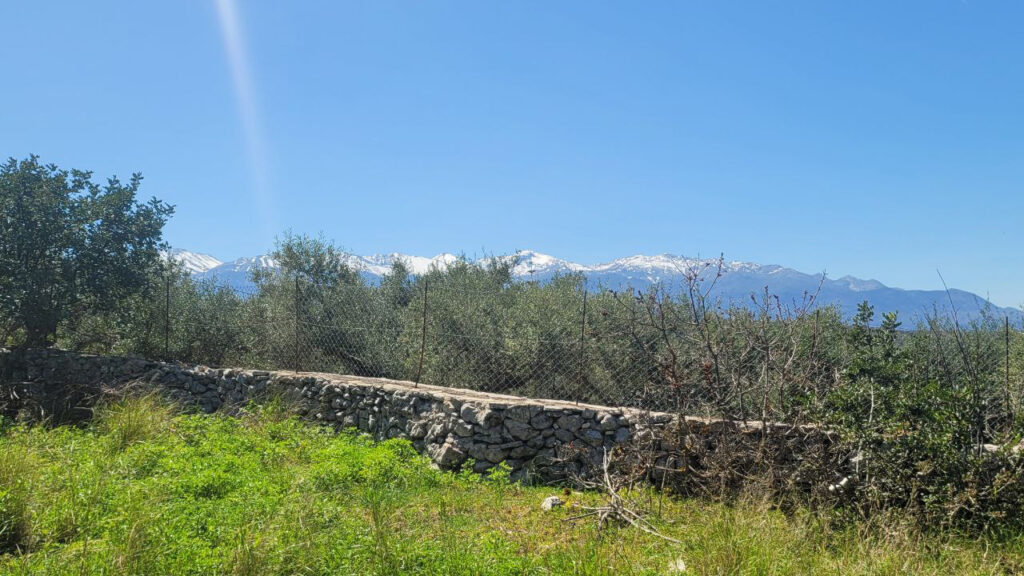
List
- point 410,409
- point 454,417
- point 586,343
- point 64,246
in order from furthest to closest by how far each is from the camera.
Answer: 1. point 64,246
2. point 410,409
3. point 586,343
4. point 454,417

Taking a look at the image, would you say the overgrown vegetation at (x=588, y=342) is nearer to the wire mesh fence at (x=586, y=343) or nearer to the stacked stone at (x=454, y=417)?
the wire mesh fence at (x=586, y=343)

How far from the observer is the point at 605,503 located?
574cm

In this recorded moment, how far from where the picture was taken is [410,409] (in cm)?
857

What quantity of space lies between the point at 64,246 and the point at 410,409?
8.20 meters

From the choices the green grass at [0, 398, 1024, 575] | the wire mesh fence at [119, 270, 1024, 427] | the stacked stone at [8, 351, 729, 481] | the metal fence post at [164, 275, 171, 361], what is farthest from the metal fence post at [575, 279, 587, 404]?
the metal fence post at [164, 275, 171, 361]

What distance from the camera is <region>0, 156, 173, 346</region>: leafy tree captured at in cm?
1134

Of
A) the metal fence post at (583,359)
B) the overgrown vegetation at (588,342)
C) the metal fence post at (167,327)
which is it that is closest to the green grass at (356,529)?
the overgrown vegetation at (588,342)

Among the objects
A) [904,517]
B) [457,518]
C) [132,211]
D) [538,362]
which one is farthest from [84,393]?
[904,517]

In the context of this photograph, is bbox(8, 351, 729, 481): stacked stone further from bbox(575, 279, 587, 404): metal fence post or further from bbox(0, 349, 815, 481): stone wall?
bbox(575, 279, 587, 404): metal fence post

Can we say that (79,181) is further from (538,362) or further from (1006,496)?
(1006,496)

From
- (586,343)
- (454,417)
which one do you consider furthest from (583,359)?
(454,417)

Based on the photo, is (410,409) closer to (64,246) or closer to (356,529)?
(356,529)

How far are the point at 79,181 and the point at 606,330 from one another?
10909mm

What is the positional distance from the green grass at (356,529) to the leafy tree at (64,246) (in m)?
6.03
